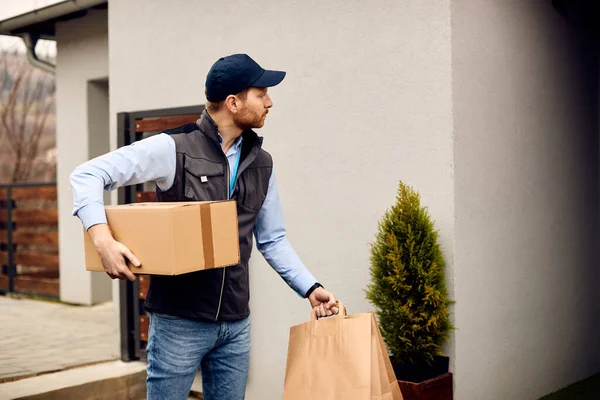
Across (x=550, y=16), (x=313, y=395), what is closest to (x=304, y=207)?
(x=550, y=16)

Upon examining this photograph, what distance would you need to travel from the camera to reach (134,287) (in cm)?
629

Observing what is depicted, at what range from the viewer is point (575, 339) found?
594cm

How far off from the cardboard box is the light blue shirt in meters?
0.09

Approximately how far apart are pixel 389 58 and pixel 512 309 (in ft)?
5.53

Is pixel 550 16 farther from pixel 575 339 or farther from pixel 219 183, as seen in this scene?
pixel 219 183

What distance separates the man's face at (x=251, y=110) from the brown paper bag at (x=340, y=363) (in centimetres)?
72

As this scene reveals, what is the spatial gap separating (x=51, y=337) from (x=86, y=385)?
6.17 ft

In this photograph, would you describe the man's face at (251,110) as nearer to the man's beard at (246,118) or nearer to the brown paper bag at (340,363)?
the man's beard at (246,118)

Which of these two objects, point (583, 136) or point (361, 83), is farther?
point (583, 136)

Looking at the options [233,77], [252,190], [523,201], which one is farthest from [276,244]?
[523,201]

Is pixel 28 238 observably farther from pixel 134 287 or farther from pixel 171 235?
pixel 171 235

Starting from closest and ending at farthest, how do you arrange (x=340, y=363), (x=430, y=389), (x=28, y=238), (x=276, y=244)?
(x=340, y=363), (x=276, y=244), (x=430, y=389), (x=28, y=238)

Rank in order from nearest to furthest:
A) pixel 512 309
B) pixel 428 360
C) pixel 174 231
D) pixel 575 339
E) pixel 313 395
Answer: pixel 174 231 → pixel 313 395 → pixel 428 360 → pixel 512 309 → pixel 575 339

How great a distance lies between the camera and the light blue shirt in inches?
99.5
